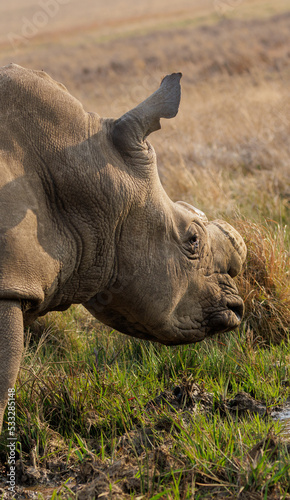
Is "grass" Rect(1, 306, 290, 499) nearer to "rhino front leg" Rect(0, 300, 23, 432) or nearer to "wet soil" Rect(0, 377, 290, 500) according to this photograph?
"wet soil" Rect(0, 377, 290, 500)

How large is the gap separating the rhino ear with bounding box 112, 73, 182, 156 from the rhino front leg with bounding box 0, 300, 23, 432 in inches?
42.1

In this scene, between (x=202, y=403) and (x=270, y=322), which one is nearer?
(x=202, y=403)

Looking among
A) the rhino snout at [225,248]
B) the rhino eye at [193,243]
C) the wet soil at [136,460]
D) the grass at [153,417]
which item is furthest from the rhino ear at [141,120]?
the wet soil at [136,460]

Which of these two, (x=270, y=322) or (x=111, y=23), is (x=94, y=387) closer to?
(x=270, y=322)

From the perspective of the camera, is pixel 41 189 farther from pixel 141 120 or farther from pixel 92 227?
pixel 141 120

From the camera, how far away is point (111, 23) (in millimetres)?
49938

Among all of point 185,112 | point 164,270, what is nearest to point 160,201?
point 164,270

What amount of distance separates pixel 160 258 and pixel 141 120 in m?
0.74

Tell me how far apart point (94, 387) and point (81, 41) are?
127ft

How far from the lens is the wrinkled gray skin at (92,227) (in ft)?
10.3

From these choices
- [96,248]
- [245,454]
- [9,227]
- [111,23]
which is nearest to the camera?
[9,227]

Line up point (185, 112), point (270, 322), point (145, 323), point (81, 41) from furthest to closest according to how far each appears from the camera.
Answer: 1. point (81, 41)
2. point (185, 112)
3. point (270, 322)
4. point (145, 323)

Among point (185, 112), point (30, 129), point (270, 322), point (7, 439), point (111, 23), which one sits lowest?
point (7, 439)

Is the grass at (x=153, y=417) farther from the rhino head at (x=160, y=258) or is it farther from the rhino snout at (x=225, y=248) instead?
the rhino snout at (x=225, y=248)
